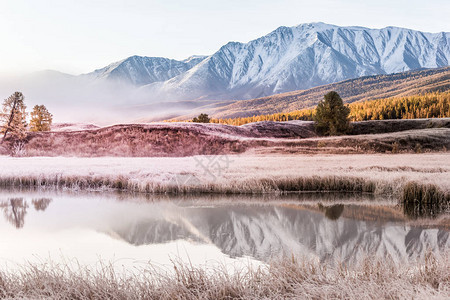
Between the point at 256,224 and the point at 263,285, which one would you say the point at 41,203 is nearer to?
the point at 256,224

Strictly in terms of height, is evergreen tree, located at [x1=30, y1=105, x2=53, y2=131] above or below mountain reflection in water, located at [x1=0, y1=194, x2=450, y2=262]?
above

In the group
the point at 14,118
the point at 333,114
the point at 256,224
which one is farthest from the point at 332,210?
the point at 333,114

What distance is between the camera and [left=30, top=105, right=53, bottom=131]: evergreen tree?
4197cm

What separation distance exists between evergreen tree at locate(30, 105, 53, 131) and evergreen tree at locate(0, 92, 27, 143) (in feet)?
26.2

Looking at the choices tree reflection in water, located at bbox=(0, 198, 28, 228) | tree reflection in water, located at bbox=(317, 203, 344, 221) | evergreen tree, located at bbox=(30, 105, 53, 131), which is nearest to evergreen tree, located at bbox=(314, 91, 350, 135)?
evergreen tree, located at bbox=(30, 105, 53, 131)

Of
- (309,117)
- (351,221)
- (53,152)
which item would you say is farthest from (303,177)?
(309,117)

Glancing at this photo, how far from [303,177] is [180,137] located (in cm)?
2372

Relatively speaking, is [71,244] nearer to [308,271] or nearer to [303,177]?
[308,271]

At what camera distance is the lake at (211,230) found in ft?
23.9

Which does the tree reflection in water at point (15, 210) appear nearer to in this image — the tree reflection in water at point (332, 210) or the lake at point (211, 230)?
the lake at point (211, 230)

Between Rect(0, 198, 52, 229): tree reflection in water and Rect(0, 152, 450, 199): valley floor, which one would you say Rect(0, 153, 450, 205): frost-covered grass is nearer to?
Rect(0, 152, 450, 199): valley floor

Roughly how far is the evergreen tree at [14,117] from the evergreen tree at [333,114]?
107ft

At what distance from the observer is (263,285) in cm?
492

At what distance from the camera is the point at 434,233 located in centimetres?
909
